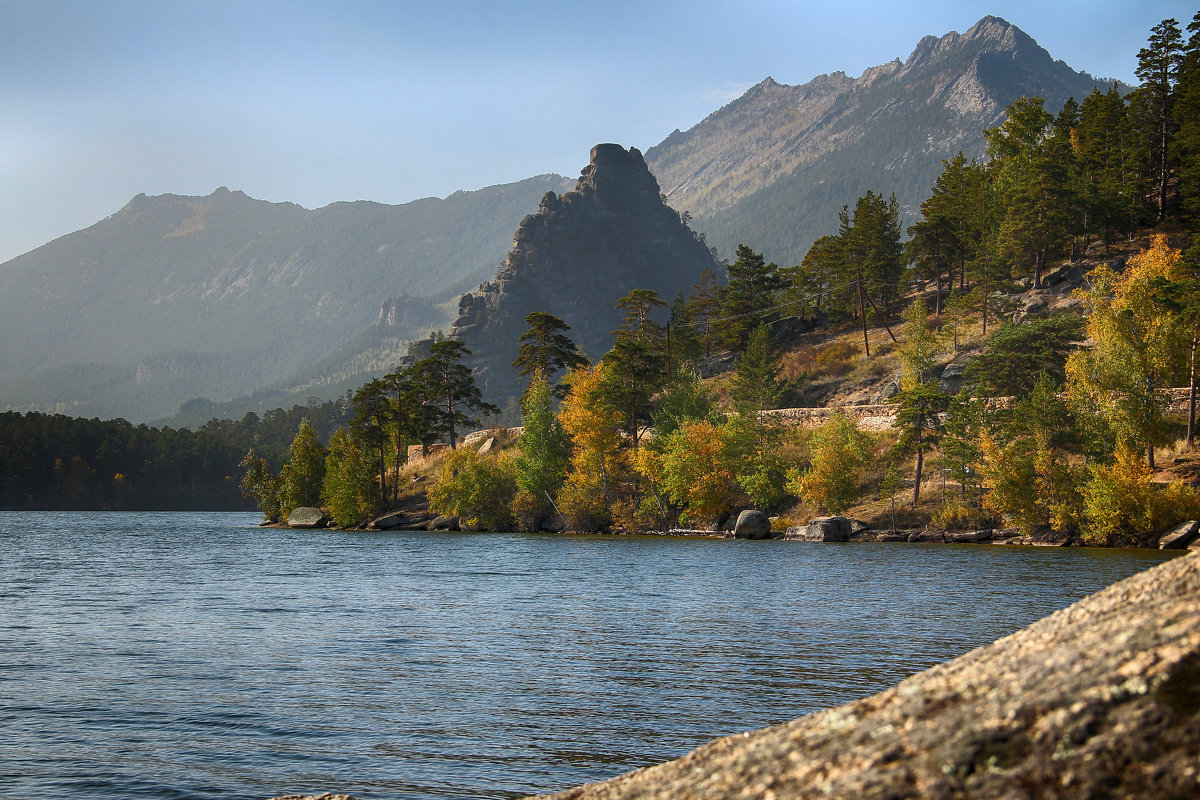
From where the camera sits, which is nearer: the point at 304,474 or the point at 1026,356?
the point at 1026,356

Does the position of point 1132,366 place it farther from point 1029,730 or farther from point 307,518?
point 307,518

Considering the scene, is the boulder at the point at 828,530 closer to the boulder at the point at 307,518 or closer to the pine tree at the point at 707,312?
the pine tree at the point at 707,312

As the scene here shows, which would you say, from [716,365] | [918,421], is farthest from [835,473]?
[716,365]

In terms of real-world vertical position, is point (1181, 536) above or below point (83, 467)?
below

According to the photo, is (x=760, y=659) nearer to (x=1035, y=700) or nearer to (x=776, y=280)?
(x=1035, y=700)

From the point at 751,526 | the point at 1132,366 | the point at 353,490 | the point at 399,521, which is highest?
the point at 1132,366

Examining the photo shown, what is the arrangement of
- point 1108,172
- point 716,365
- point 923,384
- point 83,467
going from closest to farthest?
1. point 923,384
2. point 1108,172
3. point 716,365
4. point 83,467

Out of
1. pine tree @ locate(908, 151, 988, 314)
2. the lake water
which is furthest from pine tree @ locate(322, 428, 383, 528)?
pine tree @ locate(908, 151, 988, 314)

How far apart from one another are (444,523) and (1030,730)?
88399 millimetres

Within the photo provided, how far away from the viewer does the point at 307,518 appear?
105188mm

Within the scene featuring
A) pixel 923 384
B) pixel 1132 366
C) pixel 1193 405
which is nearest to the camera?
pixel 1132 366

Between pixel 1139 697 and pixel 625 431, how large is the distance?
83.0 m

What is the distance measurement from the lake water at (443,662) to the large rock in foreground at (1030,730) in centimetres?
746

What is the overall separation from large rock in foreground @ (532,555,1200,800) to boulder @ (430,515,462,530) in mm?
85687
